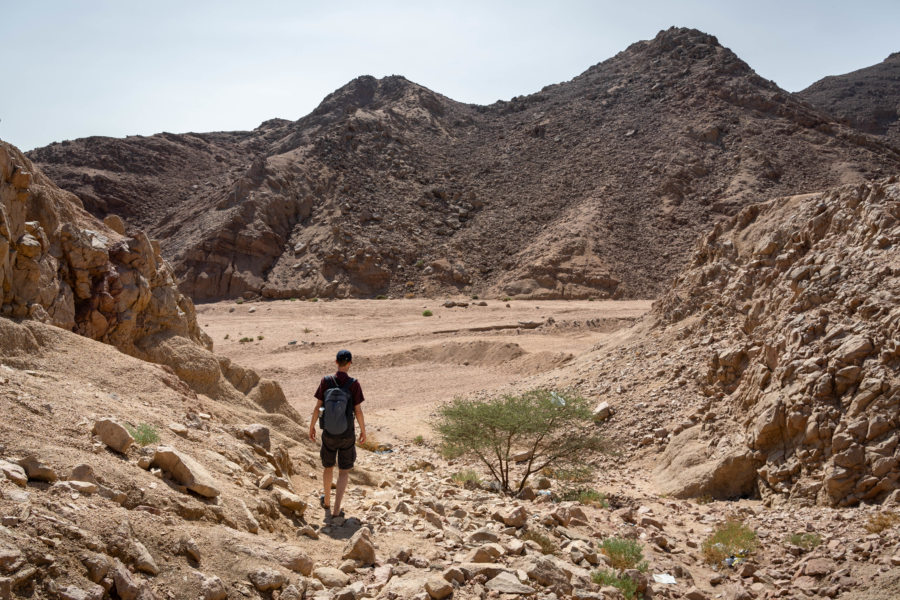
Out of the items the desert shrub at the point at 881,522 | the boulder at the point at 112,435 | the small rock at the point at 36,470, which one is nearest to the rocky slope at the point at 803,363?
the desert shrub at the point at 881,522

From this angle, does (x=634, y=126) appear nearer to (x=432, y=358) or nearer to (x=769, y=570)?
(x=432, y=358)

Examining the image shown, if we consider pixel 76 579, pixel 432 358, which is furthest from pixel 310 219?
pixel 76 579

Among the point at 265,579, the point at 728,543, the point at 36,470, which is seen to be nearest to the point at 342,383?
the point at 265,579

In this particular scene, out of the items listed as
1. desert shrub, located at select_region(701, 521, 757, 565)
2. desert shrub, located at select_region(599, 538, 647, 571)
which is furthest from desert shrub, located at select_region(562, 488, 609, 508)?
desert shrub, located at select_region(599, 538, 647, 571)

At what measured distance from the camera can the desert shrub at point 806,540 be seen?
5.88m

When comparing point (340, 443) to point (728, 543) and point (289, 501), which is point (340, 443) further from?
point (728, 543)

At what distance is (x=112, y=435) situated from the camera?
161 inches

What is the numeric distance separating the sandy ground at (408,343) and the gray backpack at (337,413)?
7144 mm

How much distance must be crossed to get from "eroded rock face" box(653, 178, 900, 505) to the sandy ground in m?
5.94

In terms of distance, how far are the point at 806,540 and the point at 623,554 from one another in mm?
1883

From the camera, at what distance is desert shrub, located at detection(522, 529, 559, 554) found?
17.3 feet

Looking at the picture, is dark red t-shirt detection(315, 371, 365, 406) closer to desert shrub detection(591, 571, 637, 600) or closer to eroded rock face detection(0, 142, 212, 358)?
desert shrub detection(591, 571, 637, 600)

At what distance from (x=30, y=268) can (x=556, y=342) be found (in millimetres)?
17231

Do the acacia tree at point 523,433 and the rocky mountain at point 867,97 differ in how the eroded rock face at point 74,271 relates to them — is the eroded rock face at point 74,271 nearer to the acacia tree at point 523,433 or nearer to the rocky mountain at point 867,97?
the acacia tree at point 523,433
